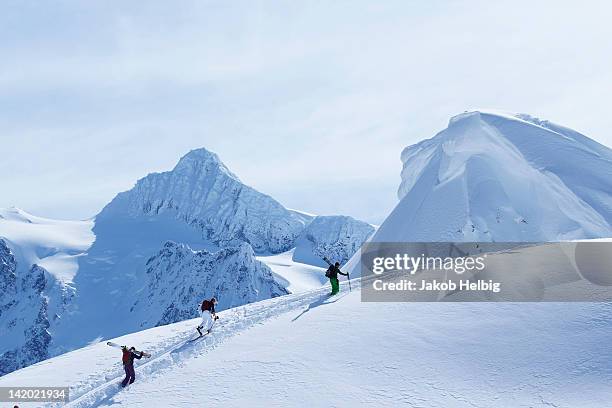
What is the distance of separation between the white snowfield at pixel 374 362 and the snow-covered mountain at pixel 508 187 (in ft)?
126

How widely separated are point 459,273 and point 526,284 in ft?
11.7

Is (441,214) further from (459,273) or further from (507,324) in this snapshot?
(507,324)

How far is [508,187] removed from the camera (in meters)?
67.6

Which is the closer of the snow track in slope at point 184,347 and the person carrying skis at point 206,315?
the snow track in slope at point 184,347

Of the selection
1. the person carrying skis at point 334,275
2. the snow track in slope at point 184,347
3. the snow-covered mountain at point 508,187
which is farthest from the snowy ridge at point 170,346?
the snow-covered mountain at point 508,187

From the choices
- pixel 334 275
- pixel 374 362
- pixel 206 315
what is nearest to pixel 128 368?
pixel 206 315

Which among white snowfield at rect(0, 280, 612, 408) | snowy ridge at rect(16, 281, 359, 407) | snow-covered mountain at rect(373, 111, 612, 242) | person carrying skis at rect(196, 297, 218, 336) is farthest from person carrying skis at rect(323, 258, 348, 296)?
snow-covered mountain at rect(373, 111, 612, 242)

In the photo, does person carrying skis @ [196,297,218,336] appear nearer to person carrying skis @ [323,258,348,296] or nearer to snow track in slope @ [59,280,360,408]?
snow track in slope @ [59,280,360,408]

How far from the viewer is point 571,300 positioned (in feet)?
82.1

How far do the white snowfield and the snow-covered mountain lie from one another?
38.5m

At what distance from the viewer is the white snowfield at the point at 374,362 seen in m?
18.3

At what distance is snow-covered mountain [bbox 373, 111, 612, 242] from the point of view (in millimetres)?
62188

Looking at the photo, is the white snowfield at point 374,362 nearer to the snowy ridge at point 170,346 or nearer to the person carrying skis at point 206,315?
the snowy ridge at point 170,346

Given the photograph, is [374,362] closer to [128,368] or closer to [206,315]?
[128,368]
